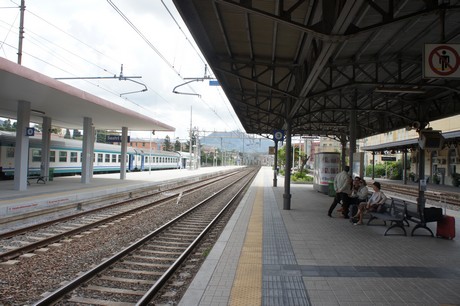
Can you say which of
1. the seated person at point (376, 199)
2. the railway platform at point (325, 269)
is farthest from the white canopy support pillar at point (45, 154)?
the seated person at point (376, 199)

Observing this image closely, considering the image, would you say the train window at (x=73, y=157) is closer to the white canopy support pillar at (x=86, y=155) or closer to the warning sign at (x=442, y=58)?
the white canopy support pillar at (x=86, y=155)

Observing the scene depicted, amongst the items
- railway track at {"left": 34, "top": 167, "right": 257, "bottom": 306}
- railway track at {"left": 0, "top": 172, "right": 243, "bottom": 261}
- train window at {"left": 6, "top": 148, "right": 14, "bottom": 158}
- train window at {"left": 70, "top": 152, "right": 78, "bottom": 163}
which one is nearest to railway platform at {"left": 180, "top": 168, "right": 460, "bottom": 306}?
railway track at {"left": 34, "top": 167, "right": 257, "bottom": 306}

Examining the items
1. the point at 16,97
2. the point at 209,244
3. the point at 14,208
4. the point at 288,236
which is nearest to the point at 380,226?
the point at 288,236

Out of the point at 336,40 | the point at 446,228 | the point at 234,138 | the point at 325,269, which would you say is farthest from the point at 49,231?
the point at 234,138

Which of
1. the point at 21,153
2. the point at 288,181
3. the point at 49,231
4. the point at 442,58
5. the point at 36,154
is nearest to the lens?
the point at 442,58

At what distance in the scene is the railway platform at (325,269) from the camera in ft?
15.1

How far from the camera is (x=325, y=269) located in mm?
5793

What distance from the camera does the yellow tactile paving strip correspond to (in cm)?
452

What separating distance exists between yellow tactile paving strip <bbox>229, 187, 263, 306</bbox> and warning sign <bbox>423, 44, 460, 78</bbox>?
411cm

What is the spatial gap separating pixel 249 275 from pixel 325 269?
4.24 ft

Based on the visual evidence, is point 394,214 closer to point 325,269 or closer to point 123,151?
point 325,269

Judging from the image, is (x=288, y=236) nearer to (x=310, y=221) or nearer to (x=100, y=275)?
(x=310, y=221)

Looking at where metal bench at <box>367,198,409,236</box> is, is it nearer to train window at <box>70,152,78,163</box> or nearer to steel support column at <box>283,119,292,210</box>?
steel support column at <box>283,119,292,210</box>

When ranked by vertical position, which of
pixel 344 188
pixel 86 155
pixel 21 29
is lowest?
pixel 344 188
